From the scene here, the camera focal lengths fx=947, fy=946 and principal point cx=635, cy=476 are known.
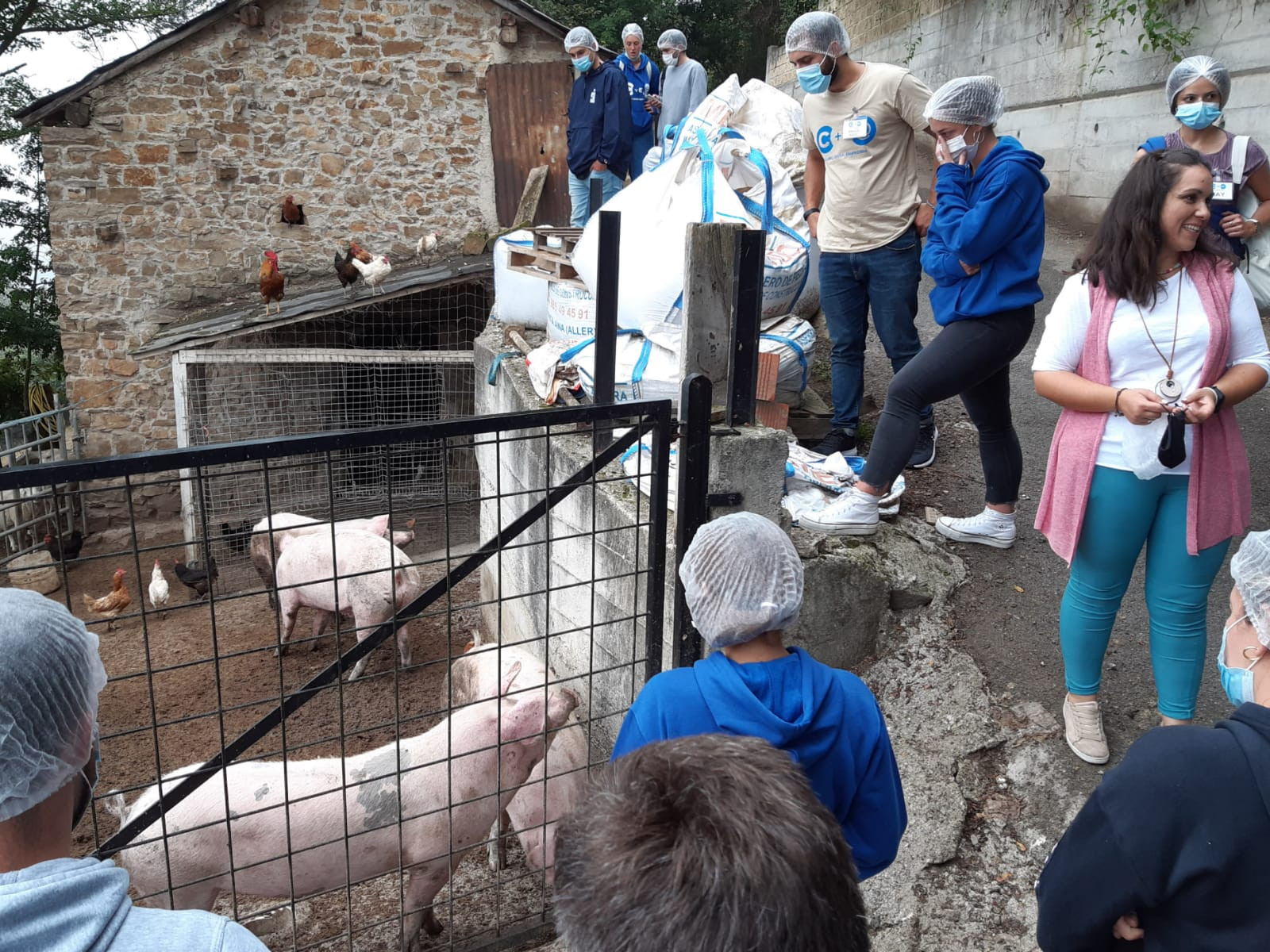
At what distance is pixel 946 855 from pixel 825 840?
6.40 ft

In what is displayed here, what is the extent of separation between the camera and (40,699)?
105 cm

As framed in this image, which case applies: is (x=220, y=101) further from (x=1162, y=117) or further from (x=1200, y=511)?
(x=1200, y=511)

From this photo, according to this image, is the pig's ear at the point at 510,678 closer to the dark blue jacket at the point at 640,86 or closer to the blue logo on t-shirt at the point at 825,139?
the blue logo on t-shirt at the point at 825,139

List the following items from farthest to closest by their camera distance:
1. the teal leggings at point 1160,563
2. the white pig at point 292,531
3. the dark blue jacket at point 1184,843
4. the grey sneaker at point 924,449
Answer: the white pig at point 292,531 < the grey sneaker at point 924,449 < the teal leggings at point 1160,563 < the dark blue jacket at point 1184,843

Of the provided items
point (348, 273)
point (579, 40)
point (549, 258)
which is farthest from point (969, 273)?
point (348, 273)

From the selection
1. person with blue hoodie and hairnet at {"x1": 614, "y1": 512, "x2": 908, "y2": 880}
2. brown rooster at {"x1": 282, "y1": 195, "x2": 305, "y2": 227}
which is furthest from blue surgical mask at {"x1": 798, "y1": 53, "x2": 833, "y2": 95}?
brown rooster at {"x1": 282, "y1": 195, "x2": 305, "y2": 227}

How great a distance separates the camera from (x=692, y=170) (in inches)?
167

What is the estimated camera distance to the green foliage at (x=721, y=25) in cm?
1784

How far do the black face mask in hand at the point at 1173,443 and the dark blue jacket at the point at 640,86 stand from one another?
24.1 ft

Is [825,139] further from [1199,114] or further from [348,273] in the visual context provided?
[348,273]

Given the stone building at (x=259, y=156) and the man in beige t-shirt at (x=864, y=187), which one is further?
the stone building at (x=259, y=156)

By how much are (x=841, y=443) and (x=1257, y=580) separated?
292 cm

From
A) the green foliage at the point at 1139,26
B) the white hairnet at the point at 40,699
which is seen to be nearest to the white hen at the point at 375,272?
the green foliage at the point at 1139,26

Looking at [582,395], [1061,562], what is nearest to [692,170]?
[582,395]
